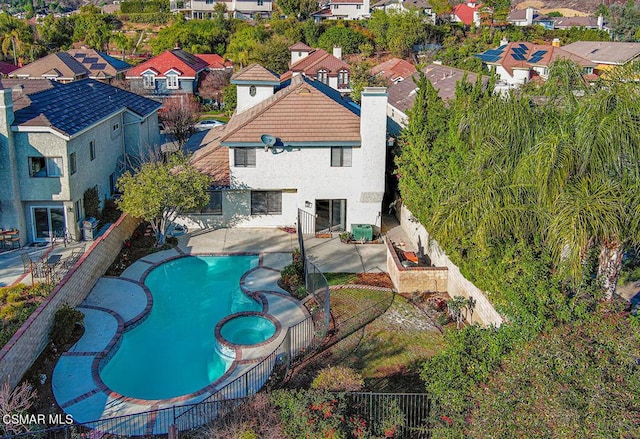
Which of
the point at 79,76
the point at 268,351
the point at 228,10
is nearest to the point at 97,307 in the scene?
the point at 268,351

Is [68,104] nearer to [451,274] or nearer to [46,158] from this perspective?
[46,158]

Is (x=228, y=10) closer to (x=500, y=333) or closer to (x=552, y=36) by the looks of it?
(x=552, y=36)

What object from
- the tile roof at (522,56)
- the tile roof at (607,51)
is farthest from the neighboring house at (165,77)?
the tile roof at (607,51)

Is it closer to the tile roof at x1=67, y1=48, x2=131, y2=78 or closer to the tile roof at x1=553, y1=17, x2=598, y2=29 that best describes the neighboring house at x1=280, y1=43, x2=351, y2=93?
the tile roof at x1=67, y1=48, x2=131, y2=78

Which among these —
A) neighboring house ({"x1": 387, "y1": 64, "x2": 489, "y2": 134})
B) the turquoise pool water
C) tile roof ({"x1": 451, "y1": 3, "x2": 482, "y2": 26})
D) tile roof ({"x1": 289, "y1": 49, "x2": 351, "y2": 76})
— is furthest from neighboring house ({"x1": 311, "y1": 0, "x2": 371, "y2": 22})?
the turquoise pool water

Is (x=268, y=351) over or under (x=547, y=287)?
under

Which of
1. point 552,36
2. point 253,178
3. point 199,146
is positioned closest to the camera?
point 253,178

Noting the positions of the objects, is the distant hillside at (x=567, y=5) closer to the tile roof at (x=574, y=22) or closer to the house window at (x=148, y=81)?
the tile roof at (x=574, y=22)
